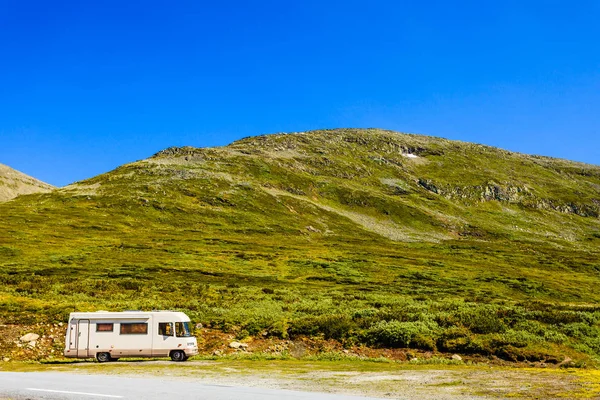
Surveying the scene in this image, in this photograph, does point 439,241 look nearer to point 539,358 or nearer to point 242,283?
point 242,283

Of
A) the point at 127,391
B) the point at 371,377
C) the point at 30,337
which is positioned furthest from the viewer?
the point at 30,337

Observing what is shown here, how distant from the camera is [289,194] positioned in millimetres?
182750

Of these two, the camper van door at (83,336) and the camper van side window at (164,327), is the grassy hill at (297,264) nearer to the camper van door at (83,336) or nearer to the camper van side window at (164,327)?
the camper van side window at (164,327)

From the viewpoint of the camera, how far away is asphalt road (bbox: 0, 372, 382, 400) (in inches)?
625

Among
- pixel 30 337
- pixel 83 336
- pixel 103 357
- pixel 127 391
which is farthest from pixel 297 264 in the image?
pixel 127 391

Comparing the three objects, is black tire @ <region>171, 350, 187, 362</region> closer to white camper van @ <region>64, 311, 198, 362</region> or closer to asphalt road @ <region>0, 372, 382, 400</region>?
white camper van @ <region>64, 311, 198, 362</region>

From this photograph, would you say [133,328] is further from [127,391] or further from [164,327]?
[127,391]

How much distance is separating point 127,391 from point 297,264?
248 ft

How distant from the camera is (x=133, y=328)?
3089cm

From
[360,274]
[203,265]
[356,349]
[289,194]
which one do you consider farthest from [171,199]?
[356,349]

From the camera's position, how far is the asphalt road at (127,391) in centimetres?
1587

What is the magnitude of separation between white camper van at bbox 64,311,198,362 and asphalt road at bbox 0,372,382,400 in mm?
9875

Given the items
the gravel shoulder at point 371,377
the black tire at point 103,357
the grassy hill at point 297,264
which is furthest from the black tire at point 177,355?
the grassy hill at point 297,264

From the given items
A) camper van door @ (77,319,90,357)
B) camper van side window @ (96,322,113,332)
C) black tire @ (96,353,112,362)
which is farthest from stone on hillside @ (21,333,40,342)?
camper van side window @ (96,322,113,332)
